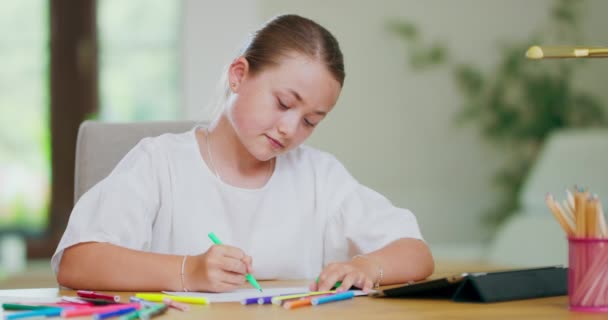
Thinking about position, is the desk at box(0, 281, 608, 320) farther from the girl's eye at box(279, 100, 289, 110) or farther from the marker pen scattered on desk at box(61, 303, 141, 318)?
the girl's eye at box(279, 100, 289, 110)

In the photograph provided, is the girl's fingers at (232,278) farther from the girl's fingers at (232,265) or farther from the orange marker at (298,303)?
the orange marker at (298,303)

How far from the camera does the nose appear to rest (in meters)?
1.58

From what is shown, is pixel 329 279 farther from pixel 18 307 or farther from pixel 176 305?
pixel 18 307

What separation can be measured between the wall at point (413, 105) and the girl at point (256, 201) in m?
2.68

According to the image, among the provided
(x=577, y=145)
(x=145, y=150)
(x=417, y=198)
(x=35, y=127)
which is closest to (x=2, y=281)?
(x=35, y=127)

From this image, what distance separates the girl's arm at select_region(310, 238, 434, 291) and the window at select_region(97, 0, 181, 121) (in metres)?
3.29

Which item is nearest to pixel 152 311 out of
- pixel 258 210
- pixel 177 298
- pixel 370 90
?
pixel 177 298

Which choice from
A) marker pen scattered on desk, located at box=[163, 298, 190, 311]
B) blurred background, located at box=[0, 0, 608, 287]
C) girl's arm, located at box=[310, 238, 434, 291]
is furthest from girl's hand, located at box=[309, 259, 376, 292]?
blurred background, located at box=[0, 0, 608, 287]

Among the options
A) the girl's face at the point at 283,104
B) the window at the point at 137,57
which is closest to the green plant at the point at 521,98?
the window at the point at 137,57

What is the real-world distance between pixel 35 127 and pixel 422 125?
185cm

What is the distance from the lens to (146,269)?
4.68ft

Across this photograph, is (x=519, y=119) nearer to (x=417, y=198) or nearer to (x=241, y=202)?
(x=417, y=198)

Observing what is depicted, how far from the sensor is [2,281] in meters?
4.62

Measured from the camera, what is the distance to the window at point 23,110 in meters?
4.77
